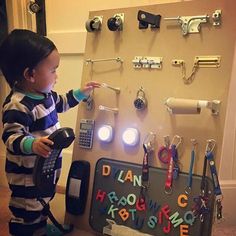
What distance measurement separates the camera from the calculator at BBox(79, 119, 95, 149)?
1.10 m

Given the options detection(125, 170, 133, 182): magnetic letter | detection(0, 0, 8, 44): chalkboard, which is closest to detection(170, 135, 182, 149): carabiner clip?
detection(125, 170, 133, 182): magnetic letter

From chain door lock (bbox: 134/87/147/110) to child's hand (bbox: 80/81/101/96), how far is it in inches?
5.8

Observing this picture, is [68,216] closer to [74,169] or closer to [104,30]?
[74,169]

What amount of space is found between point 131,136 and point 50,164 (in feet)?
0.84

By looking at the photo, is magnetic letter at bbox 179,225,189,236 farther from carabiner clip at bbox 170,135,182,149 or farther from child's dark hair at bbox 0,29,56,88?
child's dark hair at bbox 0,29,56,88

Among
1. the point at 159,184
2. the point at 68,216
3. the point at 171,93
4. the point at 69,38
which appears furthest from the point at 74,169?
the point at 69,38

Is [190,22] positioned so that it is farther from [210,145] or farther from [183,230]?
[183,230]

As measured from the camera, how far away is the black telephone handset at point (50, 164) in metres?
0.87

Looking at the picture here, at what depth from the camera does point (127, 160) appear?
40.4 inches

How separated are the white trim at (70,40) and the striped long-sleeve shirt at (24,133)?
53 cm

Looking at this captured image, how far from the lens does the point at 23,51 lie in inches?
37.1

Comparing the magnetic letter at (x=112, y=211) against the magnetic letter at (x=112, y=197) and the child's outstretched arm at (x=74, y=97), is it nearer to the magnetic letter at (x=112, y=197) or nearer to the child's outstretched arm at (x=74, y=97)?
the magnetic letter at (x=112, y=197)

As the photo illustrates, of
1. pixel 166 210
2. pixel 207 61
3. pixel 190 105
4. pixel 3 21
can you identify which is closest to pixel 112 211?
pixel 166 210

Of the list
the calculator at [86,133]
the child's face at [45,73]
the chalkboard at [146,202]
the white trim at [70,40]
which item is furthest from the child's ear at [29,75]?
the white trim at [70,40]
